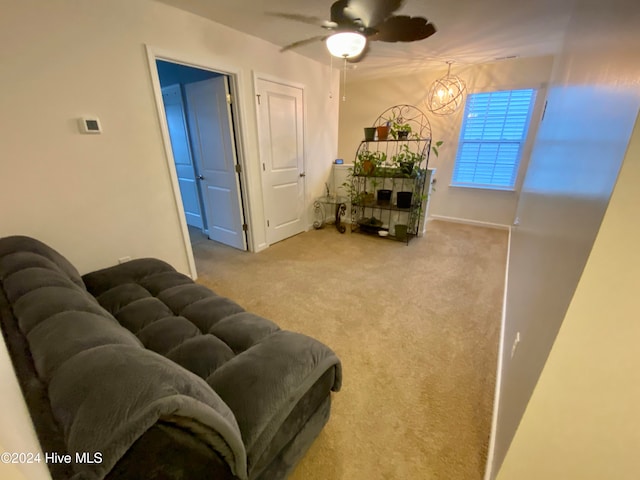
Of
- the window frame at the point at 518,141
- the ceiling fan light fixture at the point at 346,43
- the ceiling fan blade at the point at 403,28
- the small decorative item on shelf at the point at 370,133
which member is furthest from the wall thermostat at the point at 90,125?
the window frame at the point at 518,141

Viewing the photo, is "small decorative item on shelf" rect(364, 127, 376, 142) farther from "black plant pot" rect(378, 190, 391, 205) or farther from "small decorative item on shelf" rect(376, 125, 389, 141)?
"black plant pot" rect(378, 190, 391, 205)

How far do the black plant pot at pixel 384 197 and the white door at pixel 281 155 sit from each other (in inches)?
44.9

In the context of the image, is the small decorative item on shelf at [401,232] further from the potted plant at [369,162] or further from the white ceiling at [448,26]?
the white ceiling at [448,26]

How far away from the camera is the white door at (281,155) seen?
125 inches

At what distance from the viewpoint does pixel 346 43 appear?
207 cm

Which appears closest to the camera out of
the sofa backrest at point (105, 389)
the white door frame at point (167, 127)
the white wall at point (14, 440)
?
the white wall at point (14, 440)

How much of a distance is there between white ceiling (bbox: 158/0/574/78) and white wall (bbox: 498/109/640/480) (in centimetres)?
234

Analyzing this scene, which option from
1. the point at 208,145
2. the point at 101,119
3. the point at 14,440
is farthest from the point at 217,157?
the point at 14,440

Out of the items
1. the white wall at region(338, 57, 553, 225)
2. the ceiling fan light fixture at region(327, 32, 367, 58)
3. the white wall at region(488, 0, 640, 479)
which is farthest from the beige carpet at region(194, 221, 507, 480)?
the ceiling fan light fixture at region(327, 32, 367, 58)

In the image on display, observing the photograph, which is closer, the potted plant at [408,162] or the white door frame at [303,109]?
the white door frame at [303,109]

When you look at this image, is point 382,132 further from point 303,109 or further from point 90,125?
point 90,125

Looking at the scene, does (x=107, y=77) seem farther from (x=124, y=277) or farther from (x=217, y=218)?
(x=217, y=218)

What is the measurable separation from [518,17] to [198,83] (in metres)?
3.22

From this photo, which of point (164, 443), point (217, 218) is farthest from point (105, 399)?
point (217, 218)
